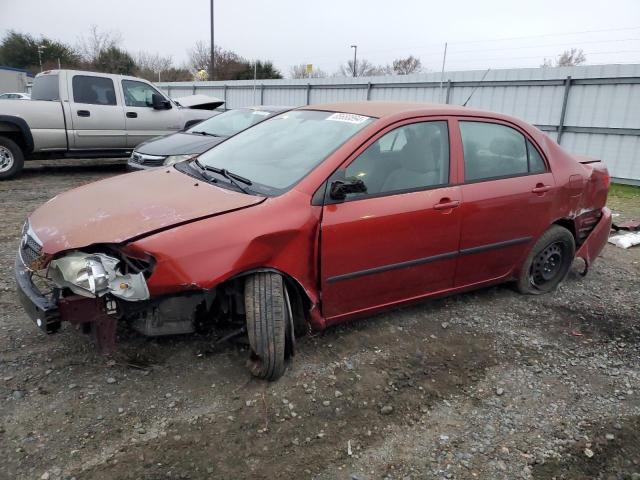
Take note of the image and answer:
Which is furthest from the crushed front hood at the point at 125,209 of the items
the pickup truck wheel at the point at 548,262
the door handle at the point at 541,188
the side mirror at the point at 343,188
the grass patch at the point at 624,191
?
the grass patch at the point at 624,191

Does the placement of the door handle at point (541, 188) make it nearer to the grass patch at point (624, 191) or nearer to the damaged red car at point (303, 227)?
the damaged red car at point (303, 227)

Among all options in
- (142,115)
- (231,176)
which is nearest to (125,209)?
(231,176)

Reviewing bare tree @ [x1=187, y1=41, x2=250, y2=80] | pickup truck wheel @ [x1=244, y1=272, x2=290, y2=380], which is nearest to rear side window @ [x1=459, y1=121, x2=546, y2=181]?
pickup truck wheel @ [x1=244, y1=272, x2=290, y2=380]

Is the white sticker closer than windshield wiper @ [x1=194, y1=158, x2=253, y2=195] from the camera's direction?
No

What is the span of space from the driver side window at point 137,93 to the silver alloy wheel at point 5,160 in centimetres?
226

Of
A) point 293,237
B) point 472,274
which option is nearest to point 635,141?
point 472,274

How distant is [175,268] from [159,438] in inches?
32.8

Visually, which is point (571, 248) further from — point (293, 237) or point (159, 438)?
point (159, 438)

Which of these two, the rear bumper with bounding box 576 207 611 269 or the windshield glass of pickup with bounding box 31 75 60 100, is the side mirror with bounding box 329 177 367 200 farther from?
the windshield glass of pickup with bounding box 31 75 60 100

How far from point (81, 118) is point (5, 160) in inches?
56.7

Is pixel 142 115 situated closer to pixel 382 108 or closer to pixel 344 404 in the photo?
pixel 382 108

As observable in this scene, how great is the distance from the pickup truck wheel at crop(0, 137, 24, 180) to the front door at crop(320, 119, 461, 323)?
7551 mm

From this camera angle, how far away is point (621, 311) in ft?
13.6

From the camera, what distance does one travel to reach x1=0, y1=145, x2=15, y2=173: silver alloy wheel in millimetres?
8312
